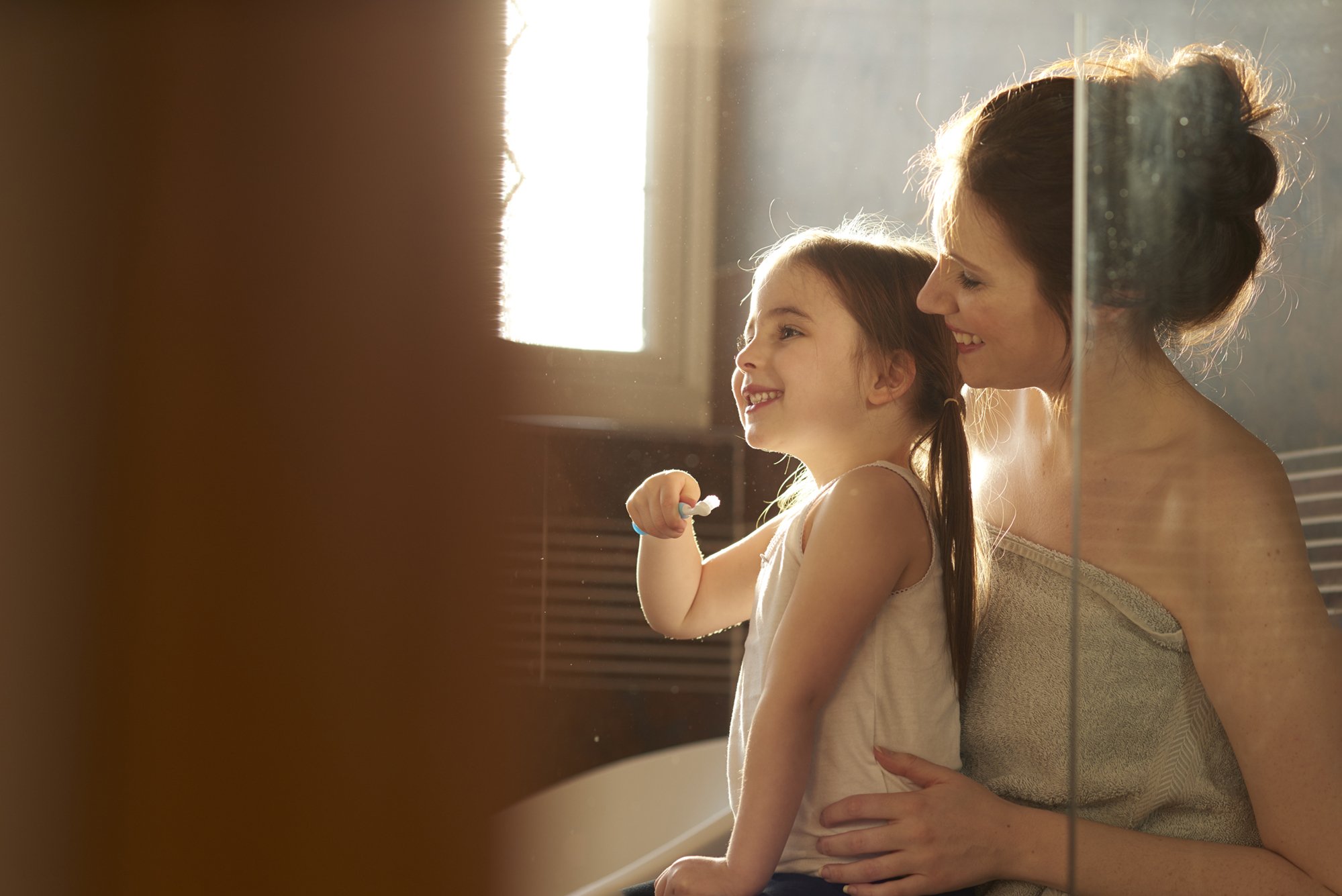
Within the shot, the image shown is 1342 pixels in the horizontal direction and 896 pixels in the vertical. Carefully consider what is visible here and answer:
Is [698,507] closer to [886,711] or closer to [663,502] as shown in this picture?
[663,502]

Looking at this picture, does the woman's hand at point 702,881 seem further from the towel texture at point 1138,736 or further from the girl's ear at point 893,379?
the girl's ear at point 893,379

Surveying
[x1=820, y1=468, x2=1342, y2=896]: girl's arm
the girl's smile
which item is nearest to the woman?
[x1=820, y1=468, x2=1342, y2=896]: girl's arm

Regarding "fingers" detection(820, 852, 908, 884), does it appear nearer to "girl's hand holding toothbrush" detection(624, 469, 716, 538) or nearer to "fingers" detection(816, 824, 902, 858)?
"fingers" detection(816, 824, 902, 858)

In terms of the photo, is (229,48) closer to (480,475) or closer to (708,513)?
(480,475)

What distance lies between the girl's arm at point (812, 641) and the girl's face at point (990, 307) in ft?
0.29

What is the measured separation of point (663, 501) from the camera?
72 centimetres

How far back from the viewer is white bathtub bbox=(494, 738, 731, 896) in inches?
27.7

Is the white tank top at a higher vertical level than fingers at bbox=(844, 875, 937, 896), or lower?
higher

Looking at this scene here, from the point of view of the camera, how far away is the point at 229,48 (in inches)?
26.3

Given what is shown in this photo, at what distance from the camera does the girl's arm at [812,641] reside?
22.0 inches

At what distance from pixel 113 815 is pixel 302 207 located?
40 centimetres

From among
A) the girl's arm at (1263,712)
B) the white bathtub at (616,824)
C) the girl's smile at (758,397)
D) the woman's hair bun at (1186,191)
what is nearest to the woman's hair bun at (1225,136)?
the woman's hair bun at (1186,191)

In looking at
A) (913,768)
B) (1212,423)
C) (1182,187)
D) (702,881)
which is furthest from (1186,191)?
(702,881)

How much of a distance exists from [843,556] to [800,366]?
134 millimetres
